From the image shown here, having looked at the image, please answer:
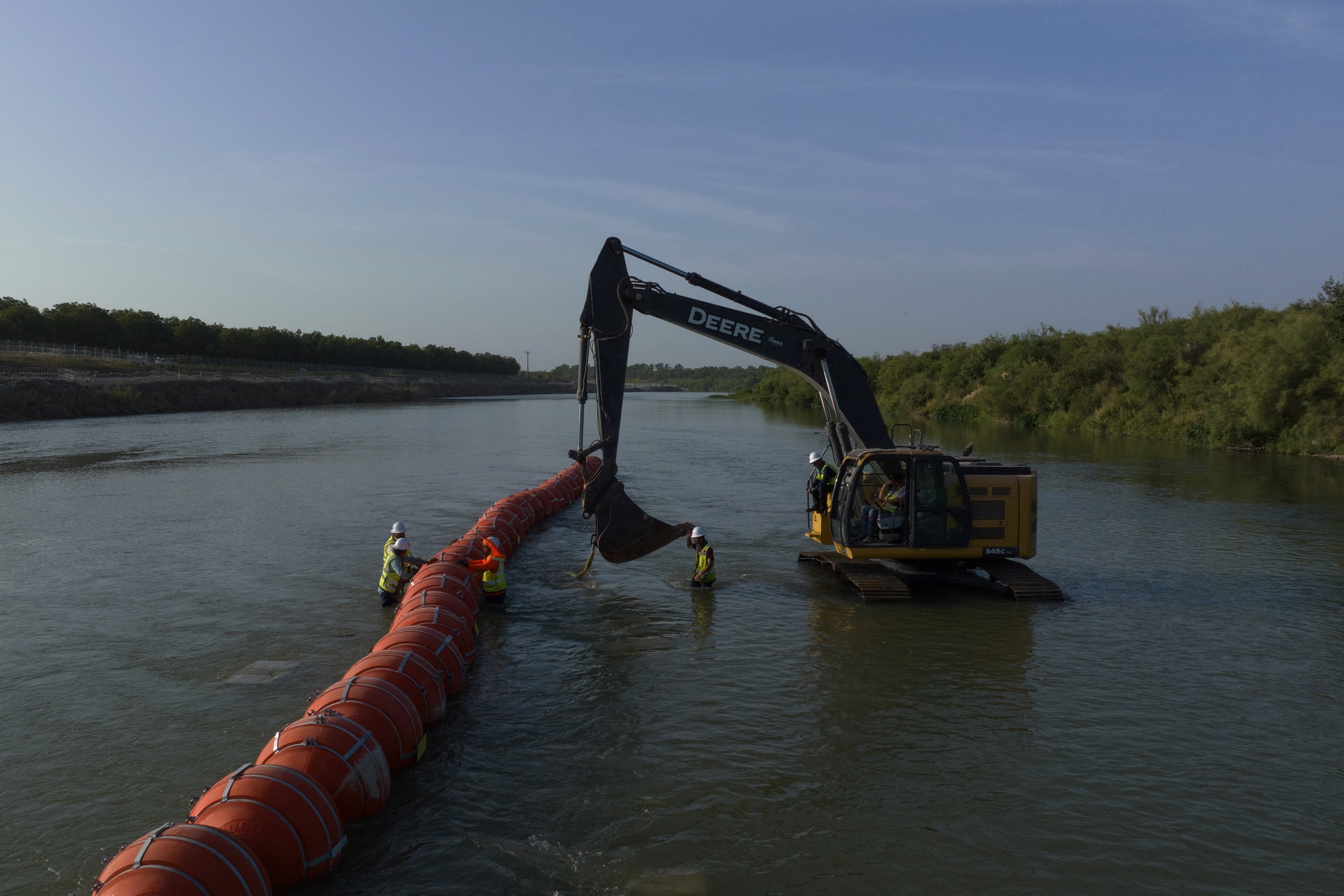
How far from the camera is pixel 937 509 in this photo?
1550 centimetres

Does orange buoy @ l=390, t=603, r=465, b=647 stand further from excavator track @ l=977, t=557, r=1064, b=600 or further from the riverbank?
the riverbank

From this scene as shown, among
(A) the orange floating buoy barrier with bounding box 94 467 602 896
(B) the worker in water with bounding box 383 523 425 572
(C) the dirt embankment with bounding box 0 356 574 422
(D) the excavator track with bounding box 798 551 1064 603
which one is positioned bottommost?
(A) the orange floating buoy barrier with bounding box 94 467 602 896

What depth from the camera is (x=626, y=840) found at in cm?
788

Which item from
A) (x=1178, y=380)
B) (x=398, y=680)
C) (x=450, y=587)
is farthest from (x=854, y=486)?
(x=1178, y=380)

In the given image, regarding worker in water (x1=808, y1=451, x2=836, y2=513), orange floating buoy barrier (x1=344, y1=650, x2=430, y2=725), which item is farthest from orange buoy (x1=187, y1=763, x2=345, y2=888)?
worker in water (x1=808, y1=451, x2=836, y2=513)

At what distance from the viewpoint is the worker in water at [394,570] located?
1520cm

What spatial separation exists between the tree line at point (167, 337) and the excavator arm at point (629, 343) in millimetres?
97883

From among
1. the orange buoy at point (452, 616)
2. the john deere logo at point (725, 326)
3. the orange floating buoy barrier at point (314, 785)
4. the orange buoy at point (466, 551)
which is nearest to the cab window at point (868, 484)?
the john deere logo at point (725, 326)

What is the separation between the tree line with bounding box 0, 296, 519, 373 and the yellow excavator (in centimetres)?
9804

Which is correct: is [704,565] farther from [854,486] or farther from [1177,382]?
[1177,382]

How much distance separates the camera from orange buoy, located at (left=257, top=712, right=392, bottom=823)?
775 cm

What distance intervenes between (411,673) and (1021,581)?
36.6 ft

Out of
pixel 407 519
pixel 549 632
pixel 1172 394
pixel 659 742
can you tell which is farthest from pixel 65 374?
pixel 1172 394

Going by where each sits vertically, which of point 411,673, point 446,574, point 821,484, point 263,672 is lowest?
point 263,672
